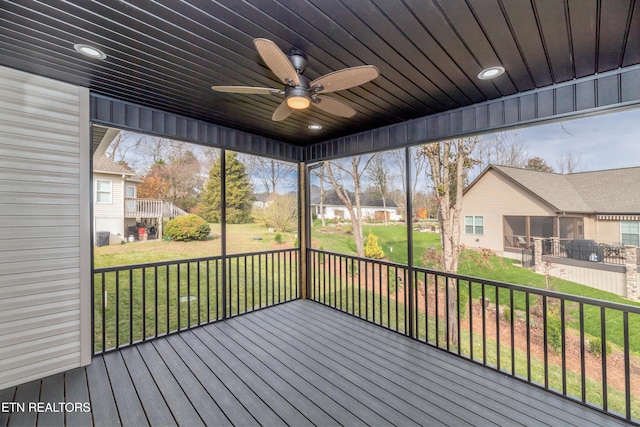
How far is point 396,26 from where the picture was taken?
1704 mm

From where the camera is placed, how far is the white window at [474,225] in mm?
4070

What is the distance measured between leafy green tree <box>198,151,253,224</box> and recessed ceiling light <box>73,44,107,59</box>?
1.93 metres

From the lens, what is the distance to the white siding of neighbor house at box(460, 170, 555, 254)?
3.48m

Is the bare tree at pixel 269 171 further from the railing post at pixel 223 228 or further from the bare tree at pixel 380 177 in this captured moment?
the bare tree at pixel 380 177

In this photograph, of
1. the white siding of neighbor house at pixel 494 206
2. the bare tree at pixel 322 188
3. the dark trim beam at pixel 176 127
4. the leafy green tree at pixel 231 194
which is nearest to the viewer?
the dark trim beam at pixel 176 127

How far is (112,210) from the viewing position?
120 inches

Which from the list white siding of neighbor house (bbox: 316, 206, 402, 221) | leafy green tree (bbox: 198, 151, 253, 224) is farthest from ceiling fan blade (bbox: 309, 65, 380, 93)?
white siding of neighbor house (bbox: 316, 206, 402, 221)

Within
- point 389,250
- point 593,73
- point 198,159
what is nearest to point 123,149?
point 198,159

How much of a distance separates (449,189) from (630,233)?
208 cm

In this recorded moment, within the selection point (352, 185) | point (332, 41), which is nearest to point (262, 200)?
point (352, 185)

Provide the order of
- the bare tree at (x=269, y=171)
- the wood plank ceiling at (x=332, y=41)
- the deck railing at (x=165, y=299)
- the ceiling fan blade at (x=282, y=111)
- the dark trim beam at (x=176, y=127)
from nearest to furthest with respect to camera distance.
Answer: the wood plank ceiling at (x=332, y=41), the ceiling fan blade at (x=282, y=111), the dark trim beam at (x=176, y=127), the deck railing at (x=165, y=299), the bare tree at (x=269, y=171)

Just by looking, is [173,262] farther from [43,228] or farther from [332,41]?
[332,41]

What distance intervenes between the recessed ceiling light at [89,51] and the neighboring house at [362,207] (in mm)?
3540

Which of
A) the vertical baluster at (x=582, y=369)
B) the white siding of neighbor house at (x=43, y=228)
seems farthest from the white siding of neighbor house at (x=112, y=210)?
the vertical baluster at (x=582, y=369)
